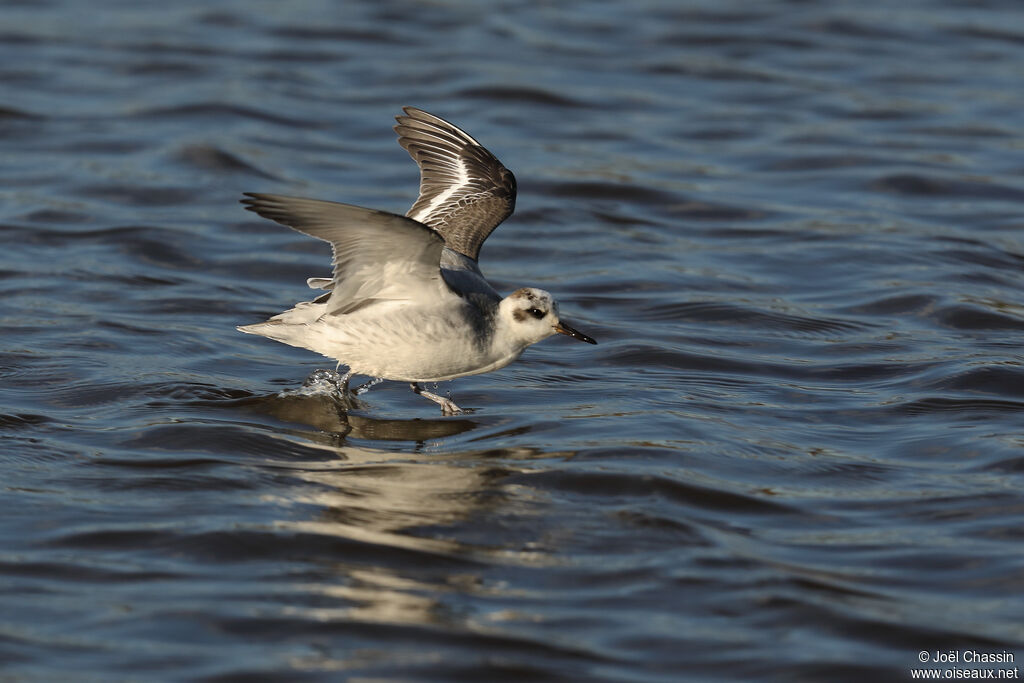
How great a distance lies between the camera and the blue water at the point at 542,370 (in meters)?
5.71

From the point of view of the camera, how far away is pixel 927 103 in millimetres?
15781

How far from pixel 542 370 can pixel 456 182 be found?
1.38m

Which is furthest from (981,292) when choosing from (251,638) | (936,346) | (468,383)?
(251,638)

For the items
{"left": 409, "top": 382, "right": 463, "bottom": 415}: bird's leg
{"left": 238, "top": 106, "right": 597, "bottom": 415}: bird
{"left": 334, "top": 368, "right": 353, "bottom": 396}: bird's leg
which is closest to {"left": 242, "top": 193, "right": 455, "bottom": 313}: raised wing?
{"left": 238, "top": 106, "right": 597, "bottom": 415}: bird

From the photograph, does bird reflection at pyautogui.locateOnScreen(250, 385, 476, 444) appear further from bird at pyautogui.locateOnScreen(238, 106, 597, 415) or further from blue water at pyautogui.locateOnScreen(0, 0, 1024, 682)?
bird at pyautogui.locateOnScreen(238, 106, 597, 415)

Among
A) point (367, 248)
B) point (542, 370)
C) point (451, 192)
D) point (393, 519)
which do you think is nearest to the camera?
point (393, 519)

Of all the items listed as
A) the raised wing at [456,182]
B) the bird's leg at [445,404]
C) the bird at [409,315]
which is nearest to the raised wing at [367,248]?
the bird at [409,315]

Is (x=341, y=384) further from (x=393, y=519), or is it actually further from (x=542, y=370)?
(x=393, y=519)

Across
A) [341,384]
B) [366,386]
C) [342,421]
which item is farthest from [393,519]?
[366,386]

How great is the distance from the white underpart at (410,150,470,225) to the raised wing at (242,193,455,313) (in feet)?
4.28

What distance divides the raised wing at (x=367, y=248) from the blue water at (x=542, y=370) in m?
0.82

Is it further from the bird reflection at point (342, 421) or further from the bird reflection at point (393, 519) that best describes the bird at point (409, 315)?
the bird reflection at point (393, 519)

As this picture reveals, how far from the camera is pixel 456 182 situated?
9461 millimetres

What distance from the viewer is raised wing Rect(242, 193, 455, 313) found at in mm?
6980
